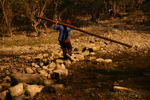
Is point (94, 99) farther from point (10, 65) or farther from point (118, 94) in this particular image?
point (10, 65)

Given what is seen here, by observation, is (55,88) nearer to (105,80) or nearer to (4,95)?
(4,95)

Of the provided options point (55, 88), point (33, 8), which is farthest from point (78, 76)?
point (33, 8)

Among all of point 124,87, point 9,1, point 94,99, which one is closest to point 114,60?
point 124,87

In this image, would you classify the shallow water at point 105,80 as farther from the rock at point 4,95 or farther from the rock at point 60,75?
the rock at point 4,95

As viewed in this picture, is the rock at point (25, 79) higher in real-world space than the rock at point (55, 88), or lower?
higher

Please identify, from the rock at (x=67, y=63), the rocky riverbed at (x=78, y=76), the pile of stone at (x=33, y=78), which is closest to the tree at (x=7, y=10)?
the rocky riverbed at (x=78, y=76)

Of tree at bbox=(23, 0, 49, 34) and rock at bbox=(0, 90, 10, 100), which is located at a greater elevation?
tree at bbox=(23, 0, 49, 34)

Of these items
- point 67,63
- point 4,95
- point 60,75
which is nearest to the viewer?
point 4,95

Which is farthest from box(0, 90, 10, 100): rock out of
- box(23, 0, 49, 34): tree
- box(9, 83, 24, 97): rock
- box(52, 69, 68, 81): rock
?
box(23, 0, 49, 34): tree

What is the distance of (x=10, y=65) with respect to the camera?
22.4 feet

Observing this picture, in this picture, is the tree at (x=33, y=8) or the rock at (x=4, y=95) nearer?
the rock at (x=4, y=95)

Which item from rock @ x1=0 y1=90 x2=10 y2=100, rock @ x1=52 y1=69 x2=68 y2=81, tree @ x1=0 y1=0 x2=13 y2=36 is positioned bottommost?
rock @ x1=0 y1=90 x2=10 y2=100

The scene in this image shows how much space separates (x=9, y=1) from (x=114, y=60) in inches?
415

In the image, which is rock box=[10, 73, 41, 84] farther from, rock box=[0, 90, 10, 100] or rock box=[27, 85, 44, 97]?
rock box=[0, 90, 10, 100]
